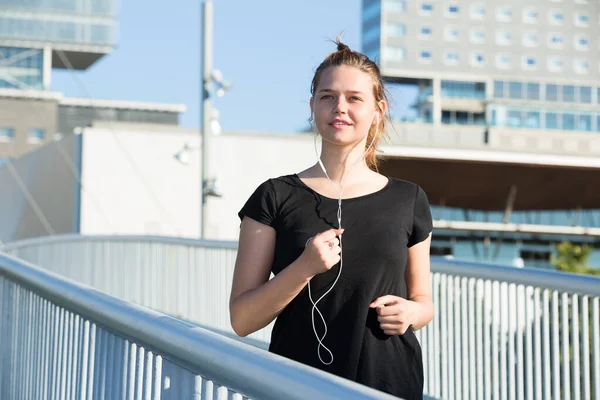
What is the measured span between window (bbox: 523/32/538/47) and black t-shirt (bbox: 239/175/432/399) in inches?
4607

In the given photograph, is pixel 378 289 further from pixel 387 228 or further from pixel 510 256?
pixel 510 256

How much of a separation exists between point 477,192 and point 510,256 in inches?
325

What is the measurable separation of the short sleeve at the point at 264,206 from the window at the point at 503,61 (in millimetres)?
114067

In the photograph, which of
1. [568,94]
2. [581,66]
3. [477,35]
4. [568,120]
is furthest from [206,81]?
[581,66]

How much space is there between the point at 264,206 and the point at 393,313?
17.4 inches

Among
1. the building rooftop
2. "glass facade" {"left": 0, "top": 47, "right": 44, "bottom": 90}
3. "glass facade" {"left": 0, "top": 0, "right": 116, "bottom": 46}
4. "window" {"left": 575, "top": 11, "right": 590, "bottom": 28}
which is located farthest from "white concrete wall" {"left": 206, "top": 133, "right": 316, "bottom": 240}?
"window" {"left": 575, "top": 11, "right": 590, "bottom": 28}

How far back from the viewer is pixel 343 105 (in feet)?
9.67

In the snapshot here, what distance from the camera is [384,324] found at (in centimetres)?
279

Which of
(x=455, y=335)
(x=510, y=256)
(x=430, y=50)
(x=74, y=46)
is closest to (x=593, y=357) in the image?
(x=455, y=335)

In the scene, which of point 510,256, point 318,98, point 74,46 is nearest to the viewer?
point 318,98

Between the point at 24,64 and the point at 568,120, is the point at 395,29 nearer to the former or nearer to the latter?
the point at 568,120

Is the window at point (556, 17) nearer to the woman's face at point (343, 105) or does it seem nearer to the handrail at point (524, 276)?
the handrail at point (524, 276)

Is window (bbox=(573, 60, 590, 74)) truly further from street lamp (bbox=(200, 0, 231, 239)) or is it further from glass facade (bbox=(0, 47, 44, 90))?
street lamp (bbox=(200, 0, 231, 239))

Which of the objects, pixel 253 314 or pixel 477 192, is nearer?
pixel 253 314
